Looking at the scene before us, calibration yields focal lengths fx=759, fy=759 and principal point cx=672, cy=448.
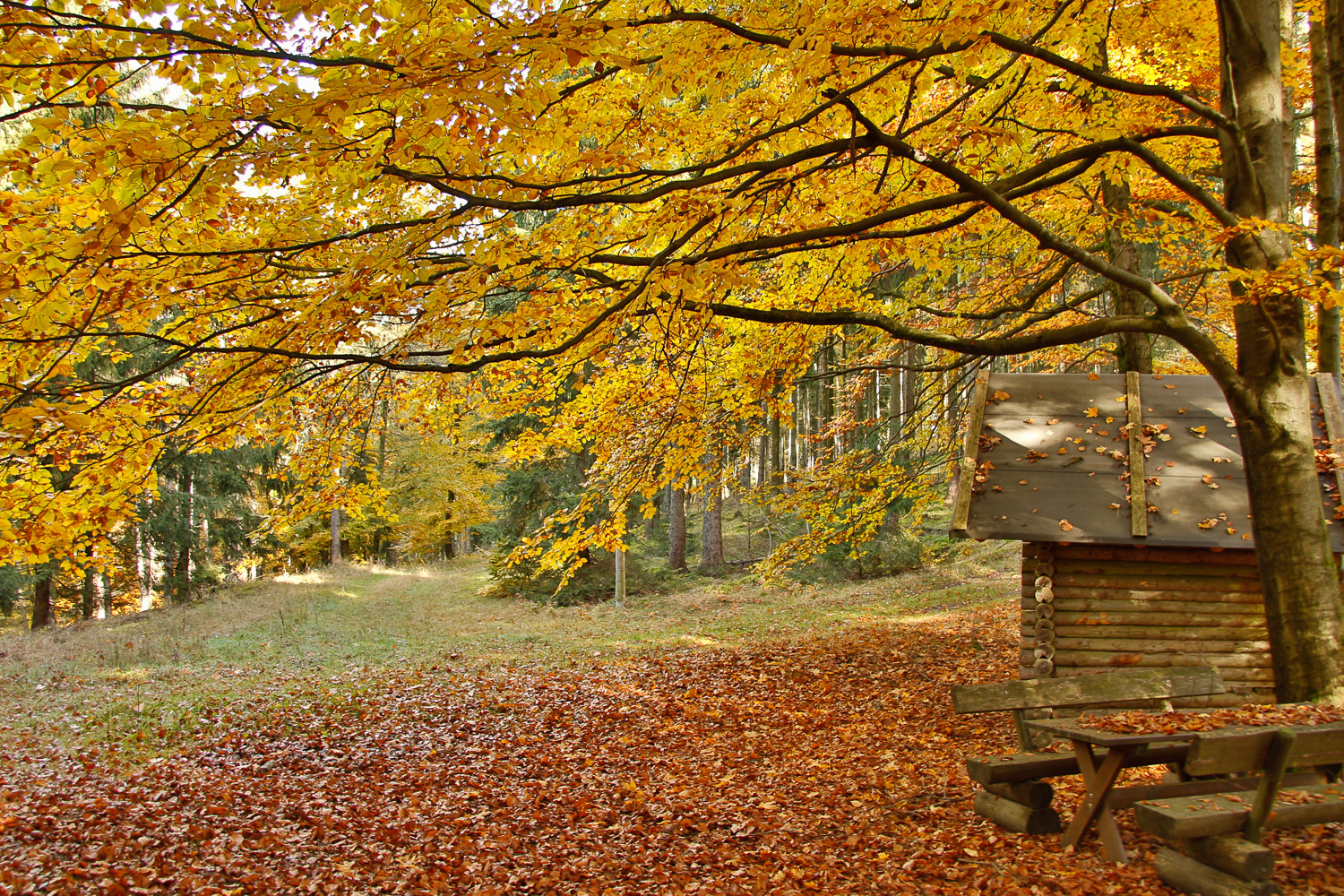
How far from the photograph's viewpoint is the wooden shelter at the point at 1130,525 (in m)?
7.54

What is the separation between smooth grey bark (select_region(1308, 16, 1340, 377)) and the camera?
22.4 ft

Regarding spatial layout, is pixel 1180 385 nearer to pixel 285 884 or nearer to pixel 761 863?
pixel 761 863

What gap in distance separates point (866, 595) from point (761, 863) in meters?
13.2

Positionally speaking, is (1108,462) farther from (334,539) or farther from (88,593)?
(334,539)

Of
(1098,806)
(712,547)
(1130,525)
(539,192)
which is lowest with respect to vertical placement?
(1098,806)

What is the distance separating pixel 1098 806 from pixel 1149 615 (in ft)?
13.4

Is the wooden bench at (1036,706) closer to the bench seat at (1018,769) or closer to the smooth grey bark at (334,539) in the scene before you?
the bench seat at (1018,769)

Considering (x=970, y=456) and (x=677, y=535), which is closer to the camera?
(x=970, y=456)

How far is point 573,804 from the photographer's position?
6.93 metres

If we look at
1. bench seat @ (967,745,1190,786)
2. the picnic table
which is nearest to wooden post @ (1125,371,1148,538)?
A: the picnic table

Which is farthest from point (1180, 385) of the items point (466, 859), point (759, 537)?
point (759, 537)

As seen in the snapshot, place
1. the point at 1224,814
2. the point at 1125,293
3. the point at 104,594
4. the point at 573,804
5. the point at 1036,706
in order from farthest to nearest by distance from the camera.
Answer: the point at 104,594 < the point at 1125,293 < the point at 573,804 < the point at 1036,706 < the point at 1224,814

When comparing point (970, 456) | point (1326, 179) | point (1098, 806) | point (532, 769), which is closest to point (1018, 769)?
point (1098, 806)

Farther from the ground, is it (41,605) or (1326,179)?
(1326,179)
